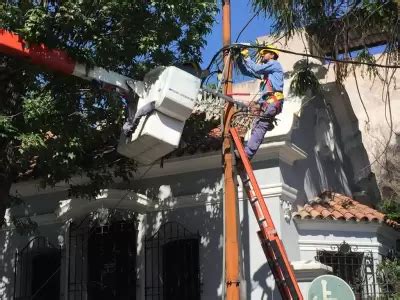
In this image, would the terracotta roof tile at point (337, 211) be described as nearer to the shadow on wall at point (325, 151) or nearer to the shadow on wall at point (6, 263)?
the shadow on wall at point (325, 151)

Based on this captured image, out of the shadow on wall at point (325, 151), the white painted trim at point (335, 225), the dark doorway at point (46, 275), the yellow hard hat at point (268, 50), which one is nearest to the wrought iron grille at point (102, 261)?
the dark doorway at point (46, 275)

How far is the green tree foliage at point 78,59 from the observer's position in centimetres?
848

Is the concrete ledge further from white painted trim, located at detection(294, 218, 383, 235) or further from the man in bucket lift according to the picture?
the man in bucket lift

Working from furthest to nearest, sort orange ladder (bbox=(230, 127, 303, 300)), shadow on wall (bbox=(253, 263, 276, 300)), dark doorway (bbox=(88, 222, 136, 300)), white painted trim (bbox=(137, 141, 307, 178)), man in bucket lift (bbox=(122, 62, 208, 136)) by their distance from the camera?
dark doorway (bbox=(88, 222, 136, 300))
white painted trim (bbox=(137, 141, 307, 178))
shadow on wall (bbox=(253, 263, 276, 300))
man in bucket lift (bbox=(122, 62, 208, 136))
orange ladder (bbox=(230, 127, 303, 300))

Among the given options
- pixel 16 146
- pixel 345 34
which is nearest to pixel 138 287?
pixel 16 146

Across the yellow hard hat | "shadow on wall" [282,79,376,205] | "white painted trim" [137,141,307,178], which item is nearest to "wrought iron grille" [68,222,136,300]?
"white painted trim" [137,141,307,178]

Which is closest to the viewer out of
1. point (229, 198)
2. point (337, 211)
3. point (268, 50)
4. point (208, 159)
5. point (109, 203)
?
point (229, 198)

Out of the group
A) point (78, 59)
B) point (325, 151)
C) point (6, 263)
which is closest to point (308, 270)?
point (325, 151)

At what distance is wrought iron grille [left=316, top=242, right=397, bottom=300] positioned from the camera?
1171 cm

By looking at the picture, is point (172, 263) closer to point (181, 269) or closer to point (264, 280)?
point (181, 269)

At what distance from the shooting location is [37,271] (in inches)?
522

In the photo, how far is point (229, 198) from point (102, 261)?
4988 millimetres

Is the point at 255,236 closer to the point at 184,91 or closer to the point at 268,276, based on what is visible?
the point at 268,276

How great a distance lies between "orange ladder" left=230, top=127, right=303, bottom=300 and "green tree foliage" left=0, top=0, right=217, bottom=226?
71.1 inches
